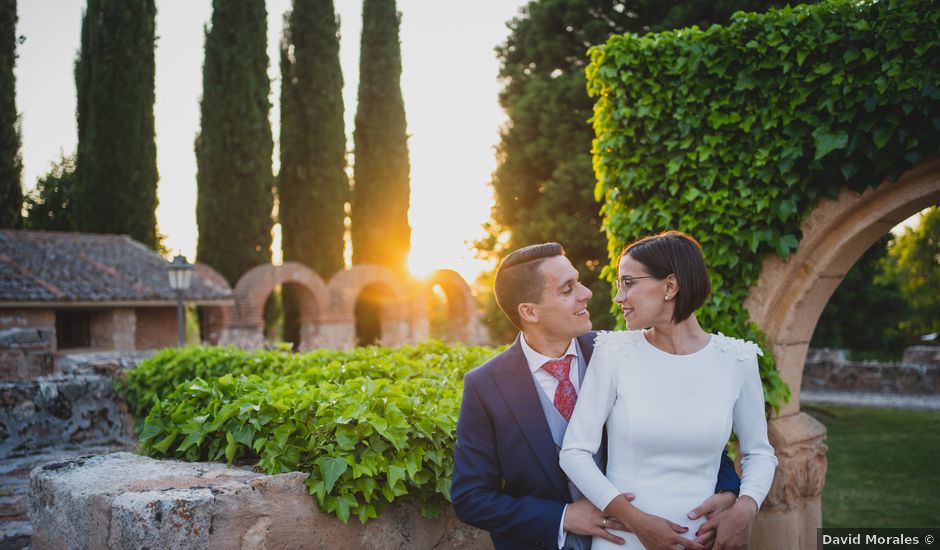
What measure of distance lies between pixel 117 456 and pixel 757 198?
4260 mm

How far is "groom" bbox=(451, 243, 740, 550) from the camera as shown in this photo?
246 centimetres

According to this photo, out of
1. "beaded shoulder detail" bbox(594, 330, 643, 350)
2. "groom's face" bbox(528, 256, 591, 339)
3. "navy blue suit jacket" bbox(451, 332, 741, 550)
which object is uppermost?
"groom's face" bbox(528, 256, 591, 339)

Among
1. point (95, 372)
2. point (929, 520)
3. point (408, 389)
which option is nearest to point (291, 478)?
point (408, 389)

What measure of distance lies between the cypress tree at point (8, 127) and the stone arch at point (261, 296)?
8.21m

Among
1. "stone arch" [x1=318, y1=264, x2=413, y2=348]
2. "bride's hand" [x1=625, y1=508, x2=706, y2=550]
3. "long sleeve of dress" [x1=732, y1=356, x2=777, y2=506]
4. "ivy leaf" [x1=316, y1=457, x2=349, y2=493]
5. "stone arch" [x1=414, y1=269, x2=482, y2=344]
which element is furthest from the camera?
"stone arch" [x1=414, y1=269, x2=482, y2=344]

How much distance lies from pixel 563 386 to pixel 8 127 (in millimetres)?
24363

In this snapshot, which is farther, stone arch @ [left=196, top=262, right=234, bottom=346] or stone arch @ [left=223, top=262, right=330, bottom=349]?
stone arch @ [left=196, top=262, right=234, bottom=346]

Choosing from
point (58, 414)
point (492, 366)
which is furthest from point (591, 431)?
point (58, 414)

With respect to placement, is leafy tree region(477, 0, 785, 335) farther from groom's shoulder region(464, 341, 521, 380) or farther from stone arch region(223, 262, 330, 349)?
groom's shoulder region(464, 341, 521, 380)

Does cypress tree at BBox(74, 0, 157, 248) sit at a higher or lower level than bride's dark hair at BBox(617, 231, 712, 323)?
higher

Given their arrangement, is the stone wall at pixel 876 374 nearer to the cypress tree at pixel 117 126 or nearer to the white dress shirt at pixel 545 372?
the white dress shirt at pixel 545 372

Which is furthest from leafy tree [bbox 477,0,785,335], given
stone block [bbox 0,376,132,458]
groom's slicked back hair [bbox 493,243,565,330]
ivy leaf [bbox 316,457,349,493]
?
groom's slicked back hair [bbox 493,243,565,330]

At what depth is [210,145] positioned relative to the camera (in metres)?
24.5

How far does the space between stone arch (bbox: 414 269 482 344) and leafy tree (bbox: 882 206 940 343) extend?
1711 cm
